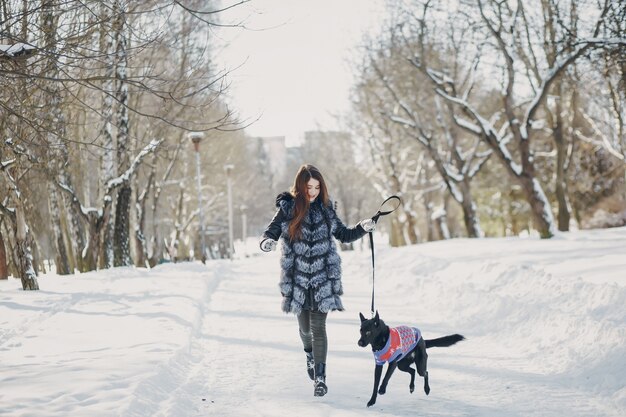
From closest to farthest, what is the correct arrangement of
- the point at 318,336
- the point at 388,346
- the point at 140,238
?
1. the point at 388,346
2. the point at 318,336
3. the point at 140,238

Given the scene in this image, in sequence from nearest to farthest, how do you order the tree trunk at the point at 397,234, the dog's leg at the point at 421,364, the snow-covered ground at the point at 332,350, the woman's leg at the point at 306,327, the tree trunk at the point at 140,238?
1. the snow-covered ground at the point at 332,350
2. the dog's leg at the point at 421,364
3. the woman's leg at the point at 306,327
4. the tree trunk at the point at 140,238
5. the tree trunk at the point at 397,234

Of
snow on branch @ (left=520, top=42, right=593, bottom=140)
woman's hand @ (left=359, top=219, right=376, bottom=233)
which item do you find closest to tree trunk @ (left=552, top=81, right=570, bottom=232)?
snow on branch @ (left=520, top=42, right=593, bottom=140)

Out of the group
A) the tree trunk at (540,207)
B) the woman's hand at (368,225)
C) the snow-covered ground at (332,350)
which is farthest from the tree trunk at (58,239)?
the woman's hand at (368,225)

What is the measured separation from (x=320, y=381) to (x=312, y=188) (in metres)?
1.91

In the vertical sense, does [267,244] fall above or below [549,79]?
below

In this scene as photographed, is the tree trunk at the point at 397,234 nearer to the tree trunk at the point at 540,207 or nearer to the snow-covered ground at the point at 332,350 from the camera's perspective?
the tree trunk at the point at 540,207

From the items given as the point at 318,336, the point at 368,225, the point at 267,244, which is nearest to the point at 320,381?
the point at 318,336

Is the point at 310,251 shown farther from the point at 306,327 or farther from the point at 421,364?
the point at 421,364

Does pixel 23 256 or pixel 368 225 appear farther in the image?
pixel 23 256

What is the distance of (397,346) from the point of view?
5609 mm

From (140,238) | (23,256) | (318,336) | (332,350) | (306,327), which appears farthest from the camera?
(140,238)

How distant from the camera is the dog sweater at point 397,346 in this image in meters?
5.56

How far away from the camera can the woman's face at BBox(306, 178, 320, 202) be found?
6.15 m

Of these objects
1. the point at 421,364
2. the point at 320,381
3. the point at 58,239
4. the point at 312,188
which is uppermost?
the point at 312,188
